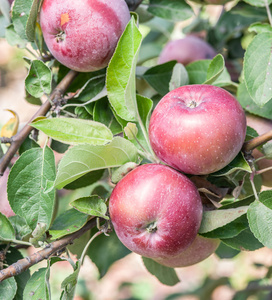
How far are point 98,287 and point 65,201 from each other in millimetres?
1946

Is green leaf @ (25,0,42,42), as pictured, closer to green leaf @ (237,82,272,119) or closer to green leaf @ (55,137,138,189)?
green leaf @ (55,137,138,189)

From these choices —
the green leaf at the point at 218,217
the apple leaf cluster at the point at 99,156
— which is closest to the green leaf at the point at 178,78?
the apple leaf cluster at the point at 99,156

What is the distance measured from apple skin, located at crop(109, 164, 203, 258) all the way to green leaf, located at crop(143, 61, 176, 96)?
281mm

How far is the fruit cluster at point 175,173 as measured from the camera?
0.57 meters

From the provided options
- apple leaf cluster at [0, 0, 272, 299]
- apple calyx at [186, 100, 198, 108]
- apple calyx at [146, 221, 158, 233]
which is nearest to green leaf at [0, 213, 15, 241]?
apple leaf cluster at [0, 0, 272, 299]

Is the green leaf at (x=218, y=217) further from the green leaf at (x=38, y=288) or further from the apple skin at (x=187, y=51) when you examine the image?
the apple skin at (x=187, y=51)

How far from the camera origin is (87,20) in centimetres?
64

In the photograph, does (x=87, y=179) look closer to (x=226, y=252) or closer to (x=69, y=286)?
(x=69, y=286)

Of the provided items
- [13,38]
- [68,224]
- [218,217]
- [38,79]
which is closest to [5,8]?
[13,38]

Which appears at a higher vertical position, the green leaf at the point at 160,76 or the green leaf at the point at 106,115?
the green leaf at the point at 106,115

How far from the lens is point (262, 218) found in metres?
0.59

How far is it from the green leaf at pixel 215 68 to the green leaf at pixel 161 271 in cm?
38

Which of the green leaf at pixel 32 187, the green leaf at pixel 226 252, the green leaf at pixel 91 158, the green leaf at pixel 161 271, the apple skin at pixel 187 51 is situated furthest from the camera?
the apple skin at pixel 187 51

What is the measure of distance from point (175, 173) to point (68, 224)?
20 cm
